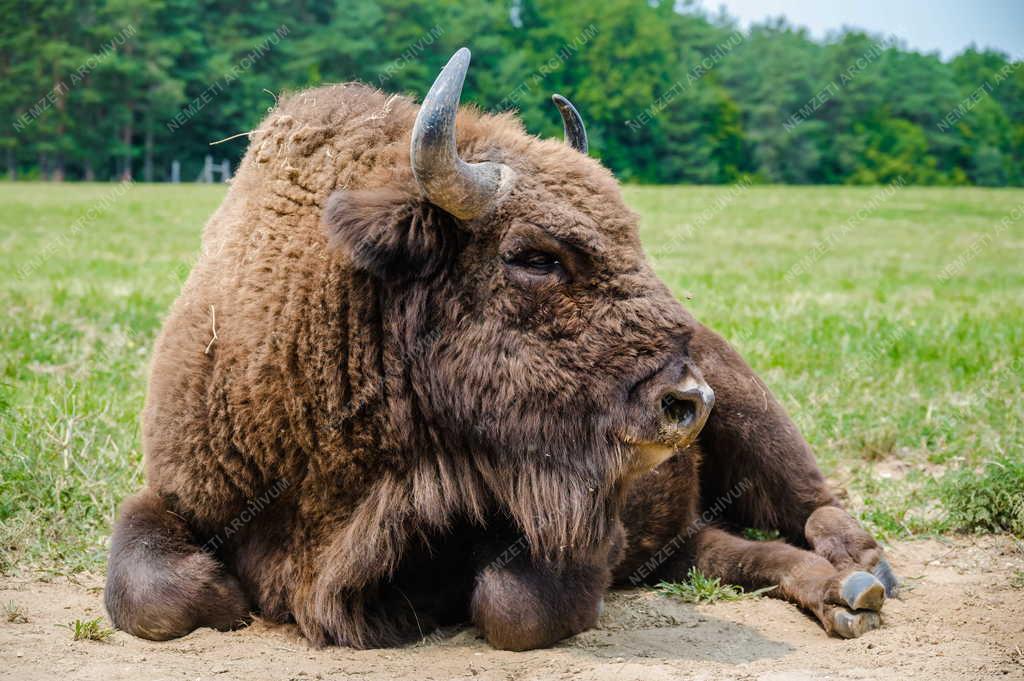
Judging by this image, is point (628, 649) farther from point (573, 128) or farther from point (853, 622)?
point (573, 128)

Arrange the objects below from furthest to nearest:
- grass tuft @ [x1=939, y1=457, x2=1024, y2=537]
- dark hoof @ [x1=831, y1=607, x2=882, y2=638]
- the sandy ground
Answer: grass tuft @ [x1=939, y1=457, x2=1024, y2=537] < dark hoof @ [x1=831, y1=607, x2=882, y2=638] < the sandy ground

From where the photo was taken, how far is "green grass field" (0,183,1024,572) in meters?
5.24

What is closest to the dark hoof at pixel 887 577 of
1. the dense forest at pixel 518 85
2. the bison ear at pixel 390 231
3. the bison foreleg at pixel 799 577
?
the bison foreleg at pixel 799 577

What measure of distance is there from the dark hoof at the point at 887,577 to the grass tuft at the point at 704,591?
1.49ft

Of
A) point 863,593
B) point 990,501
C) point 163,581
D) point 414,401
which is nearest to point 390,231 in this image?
point 414,401

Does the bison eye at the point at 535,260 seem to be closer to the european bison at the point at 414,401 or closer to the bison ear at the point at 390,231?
the european bison at the point at 414,401

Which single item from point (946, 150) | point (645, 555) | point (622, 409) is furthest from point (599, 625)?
point (946, 150)

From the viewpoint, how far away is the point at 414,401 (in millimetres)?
3742

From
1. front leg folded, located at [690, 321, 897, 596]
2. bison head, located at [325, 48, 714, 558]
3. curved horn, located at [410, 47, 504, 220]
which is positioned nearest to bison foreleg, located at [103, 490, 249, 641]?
bison head, located at [325, 48, 714, 558]

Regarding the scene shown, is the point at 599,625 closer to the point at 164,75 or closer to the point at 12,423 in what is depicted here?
the point at 12,423

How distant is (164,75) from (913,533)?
2223 inches

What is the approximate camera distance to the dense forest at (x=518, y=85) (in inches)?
2190

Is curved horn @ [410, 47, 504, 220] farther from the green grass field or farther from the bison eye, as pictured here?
the green grass field

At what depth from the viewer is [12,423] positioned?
218 inches
